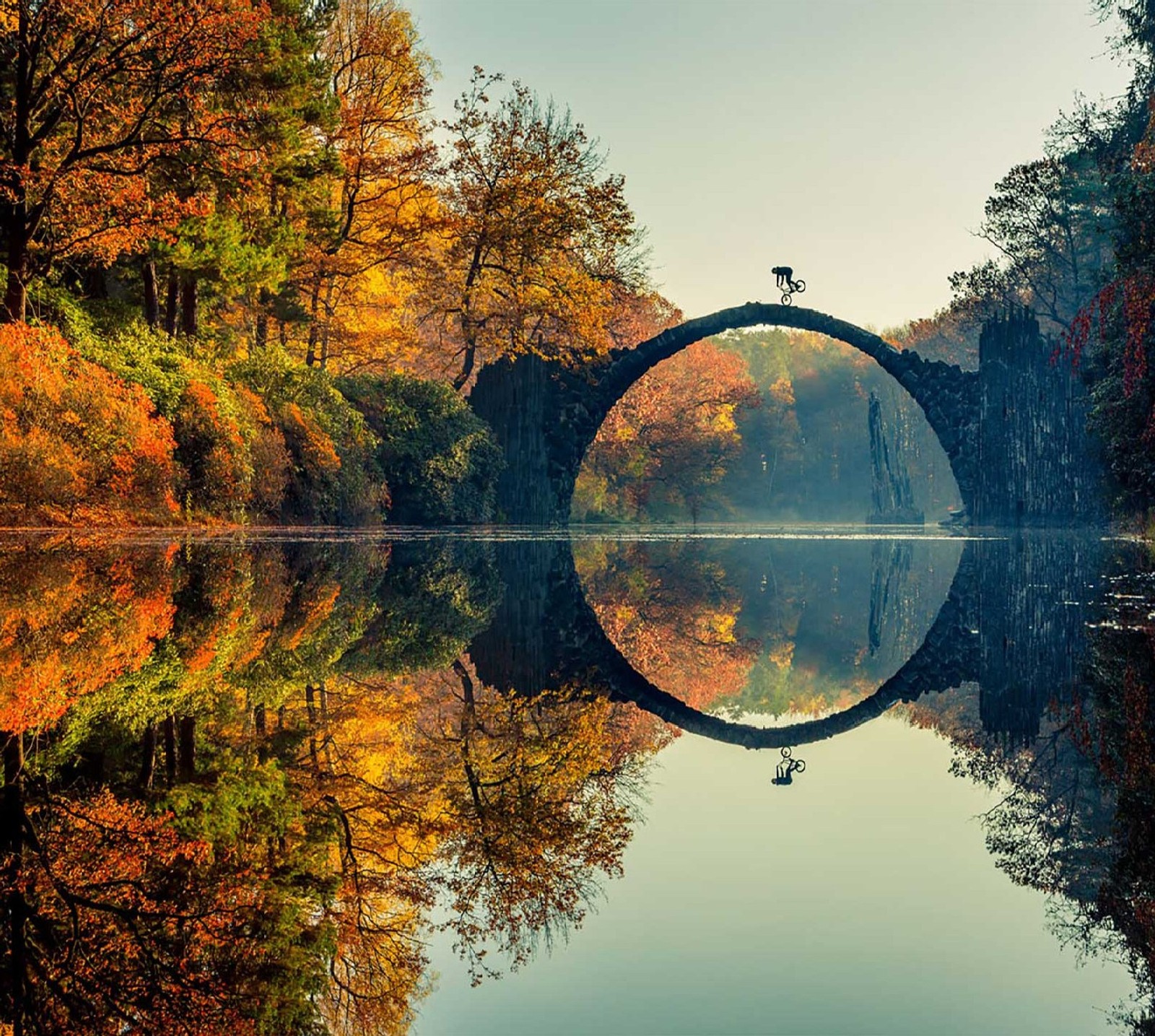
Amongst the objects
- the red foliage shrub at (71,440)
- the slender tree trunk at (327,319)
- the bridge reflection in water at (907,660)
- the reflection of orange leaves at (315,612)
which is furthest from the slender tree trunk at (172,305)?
the reflection of orange leaves at (315,612)

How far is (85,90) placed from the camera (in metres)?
18.0

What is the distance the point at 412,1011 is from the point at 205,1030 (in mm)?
349

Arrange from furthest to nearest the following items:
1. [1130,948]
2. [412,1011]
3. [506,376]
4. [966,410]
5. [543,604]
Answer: [966,410]
[506,376]
[543,604]
[1130,948]
[412,1011]

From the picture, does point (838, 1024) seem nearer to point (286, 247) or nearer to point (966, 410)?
point (286, 247)

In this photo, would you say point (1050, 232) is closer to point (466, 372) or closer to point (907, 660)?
point (466, 372)

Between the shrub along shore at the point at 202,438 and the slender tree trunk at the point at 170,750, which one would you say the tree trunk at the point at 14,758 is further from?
the shrub along shore at the point at 202,438

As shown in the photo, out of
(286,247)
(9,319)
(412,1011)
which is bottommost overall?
(412,1011)

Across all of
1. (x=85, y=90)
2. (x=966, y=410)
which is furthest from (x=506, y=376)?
(x=85, y=90)

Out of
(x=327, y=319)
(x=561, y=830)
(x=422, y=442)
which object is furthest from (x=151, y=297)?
(x=561, y=830)

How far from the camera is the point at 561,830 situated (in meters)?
3.24

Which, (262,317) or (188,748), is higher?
(262,317)

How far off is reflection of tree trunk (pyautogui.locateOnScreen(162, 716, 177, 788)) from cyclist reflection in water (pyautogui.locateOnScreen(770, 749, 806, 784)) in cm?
182

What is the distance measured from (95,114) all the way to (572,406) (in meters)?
17.2

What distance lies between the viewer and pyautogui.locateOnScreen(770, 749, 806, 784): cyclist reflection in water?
12.9 ft
